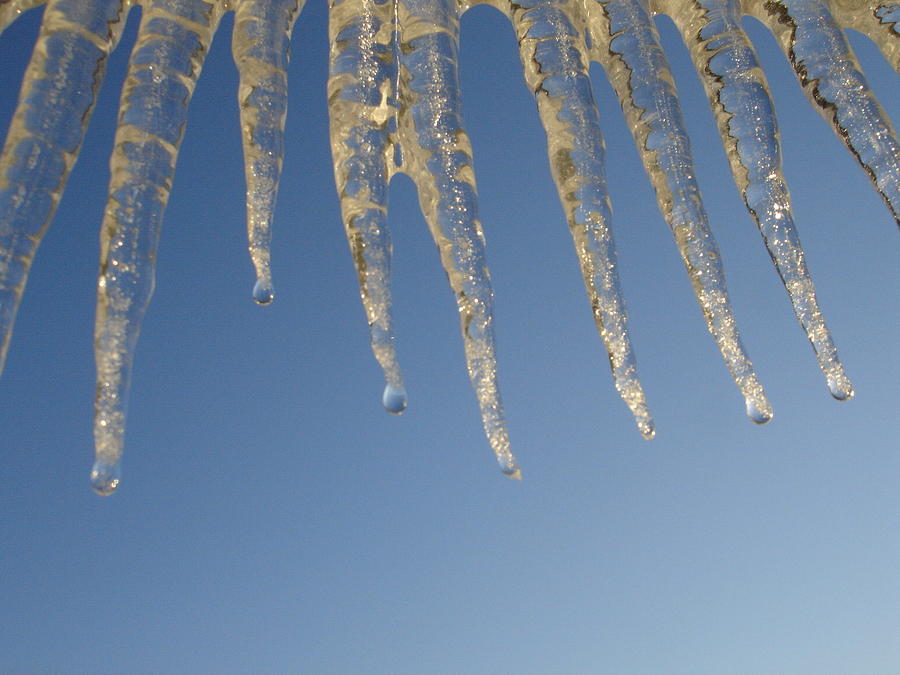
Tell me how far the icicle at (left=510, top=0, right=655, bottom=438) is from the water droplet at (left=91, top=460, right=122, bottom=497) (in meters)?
0.87

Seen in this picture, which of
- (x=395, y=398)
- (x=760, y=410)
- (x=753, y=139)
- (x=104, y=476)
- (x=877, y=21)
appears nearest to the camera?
(x=104, y=476)

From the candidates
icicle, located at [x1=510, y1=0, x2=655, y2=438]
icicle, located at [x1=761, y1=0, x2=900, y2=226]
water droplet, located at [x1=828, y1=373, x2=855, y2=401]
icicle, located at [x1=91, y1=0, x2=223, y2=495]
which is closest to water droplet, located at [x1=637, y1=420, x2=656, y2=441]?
icicle, located at [x1=510, y1=0, x2=655, y2=438]

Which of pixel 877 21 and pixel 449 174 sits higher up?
pixel 877 21

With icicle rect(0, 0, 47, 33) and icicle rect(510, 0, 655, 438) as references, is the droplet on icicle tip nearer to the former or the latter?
icicle rect(510, 0, 655, 438)

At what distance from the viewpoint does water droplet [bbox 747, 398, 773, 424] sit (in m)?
1.61

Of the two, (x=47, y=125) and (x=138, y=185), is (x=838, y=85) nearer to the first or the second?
(x=138, y=185)

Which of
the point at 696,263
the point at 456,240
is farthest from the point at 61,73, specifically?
the point at 696,263

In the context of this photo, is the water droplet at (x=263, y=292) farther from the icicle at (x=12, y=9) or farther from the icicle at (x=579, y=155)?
the icicle at (x=12, y=9)

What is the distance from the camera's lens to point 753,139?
5.65ft

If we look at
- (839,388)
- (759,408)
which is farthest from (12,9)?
(839,388)

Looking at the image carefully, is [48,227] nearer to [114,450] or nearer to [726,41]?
[114,450]

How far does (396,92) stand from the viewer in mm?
1652

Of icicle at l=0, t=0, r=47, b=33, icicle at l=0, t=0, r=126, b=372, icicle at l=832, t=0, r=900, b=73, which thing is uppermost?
icicle at l=832, t=0, r=900, b=73

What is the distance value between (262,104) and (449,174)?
0.39m
